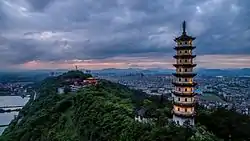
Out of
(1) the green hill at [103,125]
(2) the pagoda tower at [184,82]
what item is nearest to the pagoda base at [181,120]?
(2) the pagoda tower at [184,82]

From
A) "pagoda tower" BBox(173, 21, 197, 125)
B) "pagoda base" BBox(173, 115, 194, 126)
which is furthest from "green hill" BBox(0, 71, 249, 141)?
"pagoda tower" BBox(173, 21, 197, 125)

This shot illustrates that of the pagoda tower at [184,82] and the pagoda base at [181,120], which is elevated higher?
the pagoda tower at [184,82]

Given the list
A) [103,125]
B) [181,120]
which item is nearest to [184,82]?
[181,120]

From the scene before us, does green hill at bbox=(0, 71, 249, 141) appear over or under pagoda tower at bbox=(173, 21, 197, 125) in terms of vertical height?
under

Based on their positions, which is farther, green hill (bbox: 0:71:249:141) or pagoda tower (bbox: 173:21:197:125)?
pagoda tower (bbox: 173:21:197:125)

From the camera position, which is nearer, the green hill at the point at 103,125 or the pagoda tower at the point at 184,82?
the green hill at the point at 103,125

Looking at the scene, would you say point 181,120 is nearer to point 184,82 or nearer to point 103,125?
point 184,82

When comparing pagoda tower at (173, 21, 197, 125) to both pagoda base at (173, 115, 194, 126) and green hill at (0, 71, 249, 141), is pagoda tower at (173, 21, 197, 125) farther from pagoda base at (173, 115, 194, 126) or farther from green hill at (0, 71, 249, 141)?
green hill at (0, 71, 249, 141)

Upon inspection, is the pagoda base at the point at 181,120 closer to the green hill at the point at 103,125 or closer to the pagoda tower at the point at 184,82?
the pagoda tower at the point at 184,82

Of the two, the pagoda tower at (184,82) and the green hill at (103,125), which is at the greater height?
the pagoda tower at (184,82)
